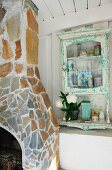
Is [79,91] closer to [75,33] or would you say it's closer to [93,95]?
[93,95]

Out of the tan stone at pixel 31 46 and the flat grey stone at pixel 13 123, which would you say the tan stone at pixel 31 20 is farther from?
the flat grey stone at pixel 13 123

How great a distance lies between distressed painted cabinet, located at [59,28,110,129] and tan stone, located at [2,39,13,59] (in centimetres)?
63

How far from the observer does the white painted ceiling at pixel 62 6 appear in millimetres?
1870

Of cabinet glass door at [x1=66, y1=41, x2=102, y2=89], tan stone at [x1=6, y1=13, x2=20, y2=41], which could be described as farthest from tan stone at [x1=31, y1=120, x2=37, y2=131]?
tan stone at [x1=6, y1=13, x2=20, y2=41]

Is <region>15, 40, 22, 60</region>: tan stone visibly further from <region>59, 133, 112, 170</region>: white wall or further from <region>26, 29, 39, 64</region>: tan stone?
<region>59, 133, 112, 170</region>: white wall

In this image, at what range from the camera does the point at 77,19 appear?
2.08m

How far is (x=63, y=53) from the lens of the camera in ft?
6.77

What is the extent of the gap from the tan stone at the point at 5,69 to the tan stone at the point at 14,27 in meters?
0.27

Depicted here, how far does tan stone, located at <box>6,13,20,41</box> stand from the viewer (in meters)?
1.75

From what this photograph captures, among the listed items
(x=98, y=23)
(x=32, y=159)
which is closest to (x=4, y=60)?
(x=32, y=159)

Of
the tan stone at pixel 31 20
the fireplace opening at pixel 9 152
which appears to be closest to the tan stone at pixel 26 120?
the fireplace opening at pixel 9 152

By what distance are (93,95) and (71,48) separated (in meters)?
0.63

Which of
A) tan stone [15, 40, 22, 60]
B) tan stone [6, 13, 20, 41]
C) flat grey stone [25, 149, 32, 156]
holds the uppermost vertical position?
tan stone [6, 13, 20, 41]

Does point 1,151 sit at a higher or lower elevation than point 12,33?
lower
